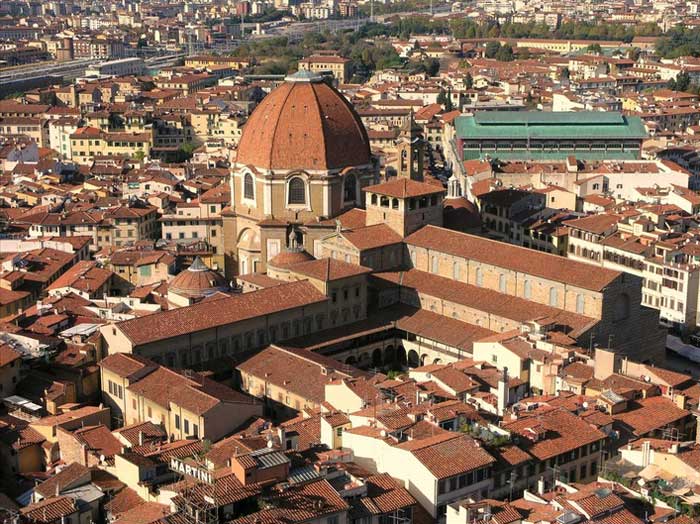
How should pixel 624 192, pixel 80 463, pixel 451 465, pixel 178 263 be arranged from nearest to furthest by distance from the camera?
pixel 451 465, pixel 80 463, pixel 178 263, pixel 624 192

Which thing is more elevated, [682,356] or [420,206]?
[420,206]

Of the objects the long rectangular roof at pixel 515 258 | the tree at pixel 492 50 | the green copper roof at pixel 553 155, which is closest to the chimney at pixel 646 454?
the long rectangular roof at pixel 515 258

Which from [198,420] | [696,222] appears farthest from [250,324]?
[696,222]

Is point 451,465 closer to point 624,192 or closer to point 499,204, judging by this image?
point 499,204

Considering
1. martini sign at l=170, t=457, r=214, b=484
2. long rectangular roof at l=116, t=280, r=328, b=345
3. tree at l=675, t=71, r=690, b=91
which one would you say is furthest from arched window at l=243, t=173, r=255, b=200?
tree at l=675, t=71, r=690, b=91

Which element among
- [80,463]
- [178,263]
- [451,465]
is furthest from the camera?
[178,263]

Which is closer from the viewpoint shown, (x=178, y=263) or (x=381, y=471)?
(x=381, y=471)

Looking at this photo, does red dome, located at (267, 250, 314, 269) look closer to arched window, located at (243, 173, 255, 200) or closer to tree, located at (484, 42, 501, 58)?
arched window, located at (243, 173, 255, 200)
